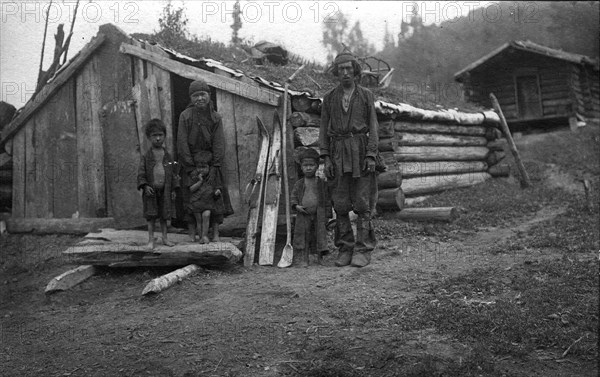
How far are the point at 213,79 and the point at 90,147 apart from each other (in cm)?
229

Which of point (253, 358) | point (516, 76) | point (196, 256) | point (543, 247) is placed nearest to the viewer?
point (253, 358)

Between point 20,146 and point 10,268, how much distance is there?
237cm

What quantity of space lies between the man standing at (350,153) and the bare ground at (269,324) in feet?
1.12

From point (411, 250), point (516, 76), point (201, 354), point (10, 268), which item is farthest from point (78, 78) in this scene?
point (516, 76)

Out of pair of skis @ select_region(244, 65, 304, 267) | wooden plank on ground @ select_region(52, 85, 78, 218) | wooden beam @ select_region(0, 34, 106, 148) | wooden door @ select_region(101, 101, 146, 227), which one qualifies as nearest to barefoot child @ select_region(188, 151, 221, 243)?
pair of skis @ select_region(244, 65, 304, 267)

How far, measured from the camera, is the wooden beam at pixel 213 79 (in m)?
7.43

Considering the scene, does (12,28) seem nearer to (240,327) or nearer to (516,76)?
(240,327)

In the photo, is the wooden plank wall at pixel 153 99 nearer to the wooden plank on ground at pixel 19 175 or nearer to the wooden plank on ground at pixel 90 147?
the wooden plank on ground at pixel 90 147

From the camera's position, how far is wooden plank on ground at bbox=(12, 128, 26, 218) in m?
8.96

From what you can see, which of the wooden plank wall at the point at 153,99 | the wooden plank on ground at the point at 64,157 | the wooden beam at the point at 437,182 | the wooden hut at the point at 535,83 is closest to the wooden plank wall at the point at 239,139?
the wooden plank wall at the point at 153,99

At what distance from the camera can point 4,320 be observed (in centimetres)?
535

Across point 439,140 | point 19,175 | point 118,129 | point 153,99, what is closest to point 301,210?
point 153,99

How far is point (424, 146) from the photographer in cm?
1055

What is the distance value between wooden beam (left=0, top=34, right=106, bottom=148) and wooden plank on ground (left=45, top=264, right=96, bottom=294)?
3.58 meters
